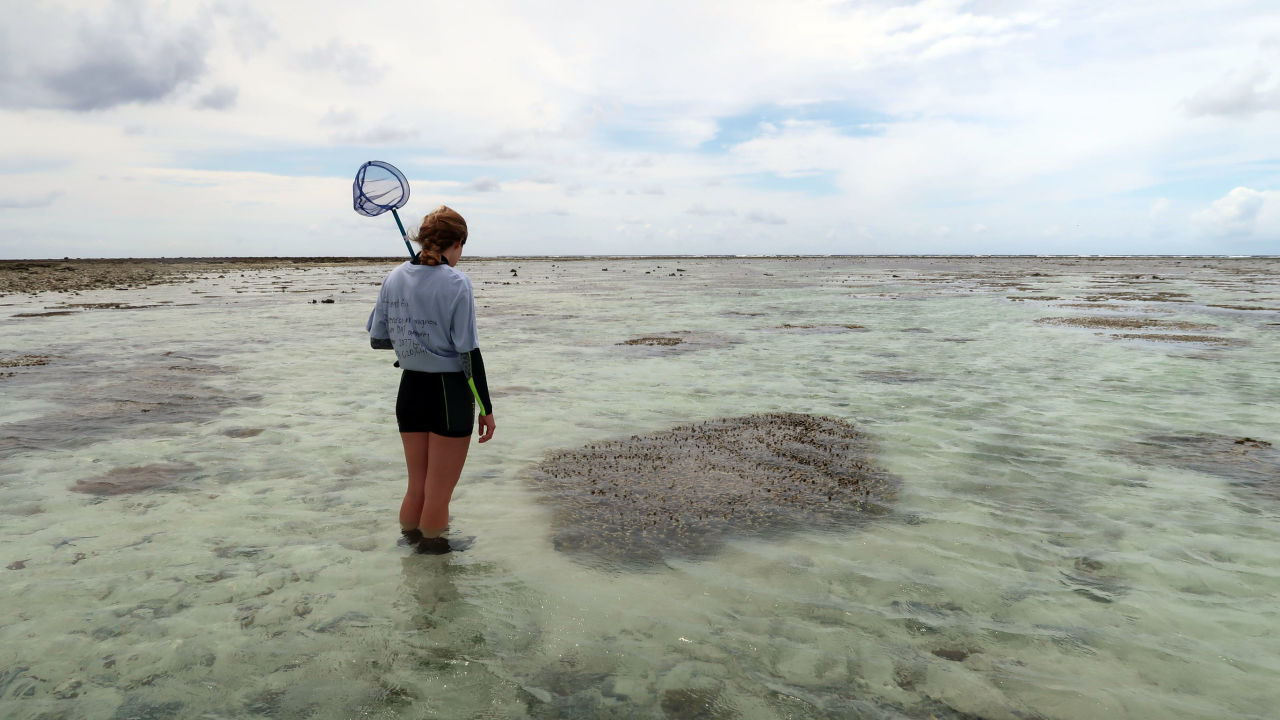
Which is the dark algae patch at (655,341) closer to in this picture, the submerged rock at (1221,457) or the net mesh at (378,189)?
the submerged rock at (1221,457)

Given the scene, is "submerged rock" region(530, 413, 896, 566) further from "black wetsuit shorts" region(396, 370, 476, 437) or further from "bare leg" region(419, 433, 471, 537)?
"black wetsuit shorts" region(396, 370, 476, 437)

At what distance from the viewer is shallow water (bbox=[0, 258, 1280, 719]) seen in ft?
13.0

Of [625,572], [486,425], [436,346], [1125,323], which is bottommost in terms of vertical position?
[625,572]

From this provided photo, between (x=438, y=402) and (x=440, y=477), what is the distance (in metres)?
0.69

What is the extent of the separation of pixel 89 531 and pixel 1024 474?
9.46m

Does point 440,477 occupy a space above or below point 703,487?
above

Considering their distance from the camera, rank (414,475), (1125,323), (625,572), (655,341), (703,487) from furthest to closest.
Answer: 1. (1125,323)
2. (655,341)
3. (703,487)
4. (414,475)
5. (625,572)

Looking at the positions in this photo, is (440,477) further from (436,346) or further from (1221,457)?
(1221,457)

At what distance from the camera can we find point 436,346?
5113 mm

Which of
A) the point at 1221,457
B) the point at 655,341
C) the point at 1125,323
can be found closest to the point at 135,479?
the point at 1221,457

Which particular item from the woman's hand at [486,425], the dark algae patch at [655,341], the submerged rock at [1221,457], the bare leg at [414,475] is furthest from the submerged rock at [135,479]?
the dark algae patch at [655,341]

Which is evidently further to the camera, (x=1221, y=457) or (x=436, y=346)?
(x=1221, y=457)

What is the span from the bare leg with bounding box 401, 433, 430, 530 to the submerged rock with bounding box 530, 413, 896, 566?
127 cm

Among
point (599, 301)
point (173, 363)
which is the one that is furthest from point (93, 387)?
point (599, 301)
